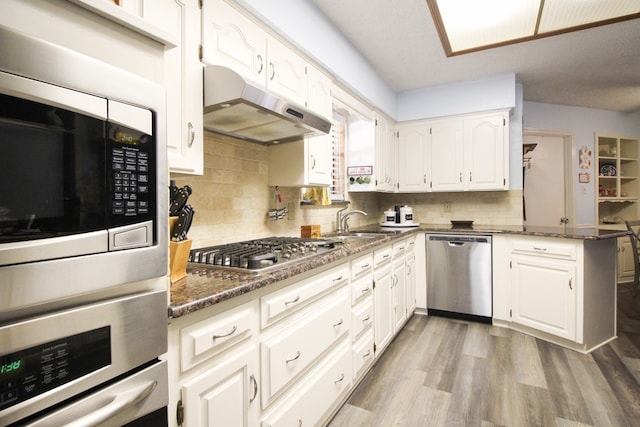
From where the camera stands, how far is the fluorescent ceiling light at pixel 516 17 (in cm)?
221

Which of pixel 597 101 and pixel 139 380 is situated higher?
pixel 597 101

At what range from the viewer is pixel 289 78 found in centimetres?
191

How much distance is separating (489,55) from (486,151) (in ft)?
3.29

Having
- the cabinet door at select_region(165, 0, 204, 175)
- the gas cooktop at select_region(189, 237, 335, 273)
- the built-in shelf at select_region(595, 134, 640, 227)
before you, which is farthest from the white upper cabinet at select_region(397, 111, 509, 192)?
the cabinet door at select_region(165, 0, 204, 175)

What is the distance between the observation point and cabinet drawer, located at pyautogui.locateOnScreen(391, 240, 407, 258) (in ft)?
8.87

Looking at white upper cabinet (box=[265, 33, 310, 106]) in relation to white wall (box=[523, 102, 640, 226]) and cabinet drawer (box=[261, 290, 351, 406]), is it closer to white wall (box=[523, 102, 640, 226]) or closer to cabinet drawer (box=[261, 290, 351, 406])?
cabinet drawer (box=[261, 290, 351, 406])

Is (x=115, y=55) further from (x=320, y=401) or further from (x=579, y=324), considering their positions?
(x=579, y=324)

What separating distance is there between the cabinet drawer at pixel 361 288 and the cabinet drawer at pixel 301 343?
0.10 meters

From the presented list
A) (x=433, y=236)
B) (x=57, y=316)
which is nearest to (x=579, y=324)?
(x=433, y=236)

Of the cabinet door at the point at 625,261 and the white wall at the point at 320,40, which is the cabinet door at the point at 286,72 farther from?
the cabinet door at the point at 625,261

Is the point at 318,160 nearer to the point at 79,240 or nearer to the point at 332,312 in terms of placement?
the point at 332,312

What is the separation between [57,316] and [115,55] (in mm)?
542

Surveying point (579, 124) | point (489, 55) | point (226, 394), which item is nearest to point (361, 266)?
point (226, 394)

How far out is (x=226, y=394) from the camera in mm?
1045
